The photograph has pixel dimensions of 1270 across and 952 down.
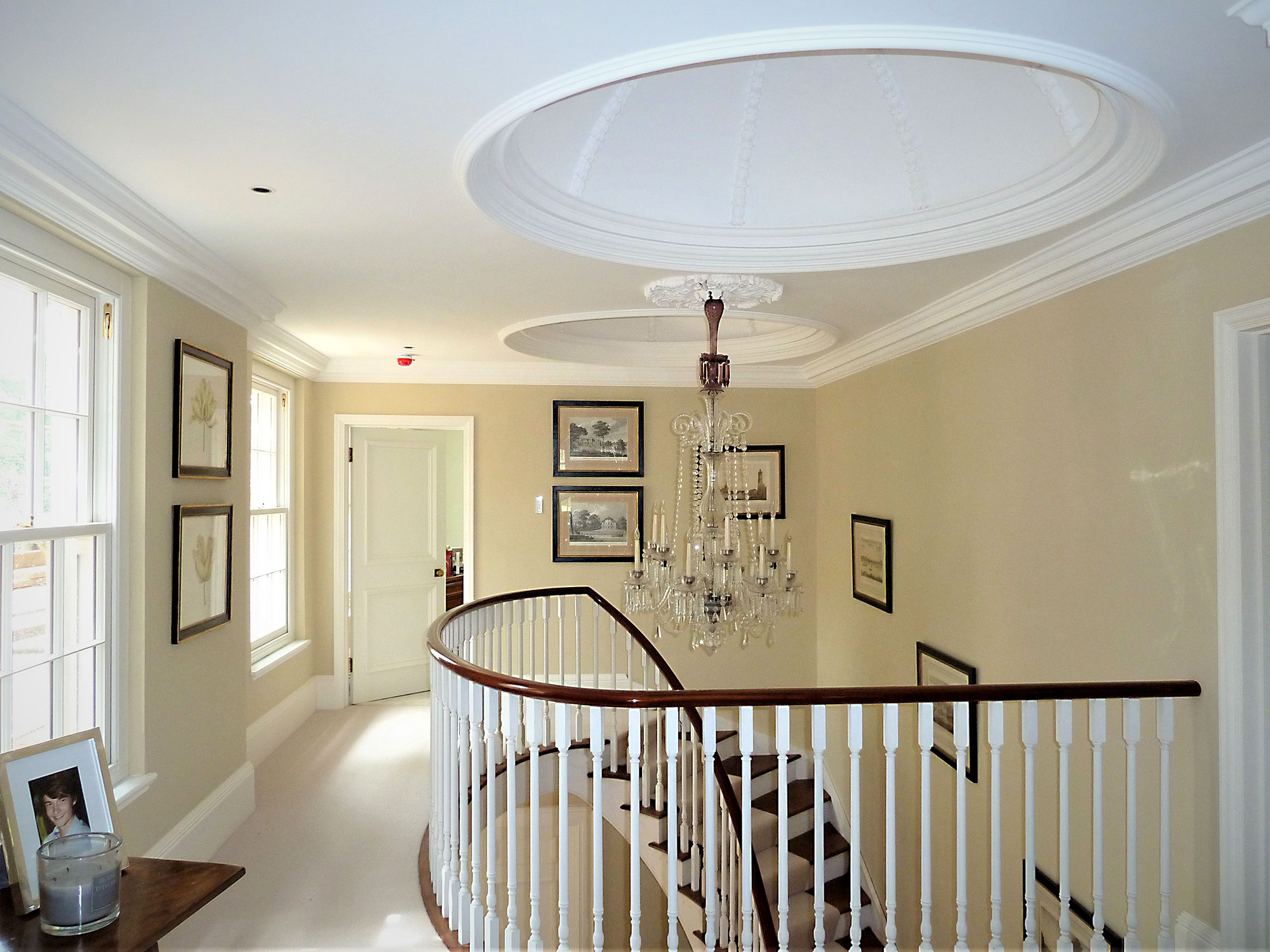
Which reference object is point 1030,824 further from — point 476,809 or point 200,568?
point 200,568

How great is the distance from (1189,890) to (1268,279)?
6.24 ft

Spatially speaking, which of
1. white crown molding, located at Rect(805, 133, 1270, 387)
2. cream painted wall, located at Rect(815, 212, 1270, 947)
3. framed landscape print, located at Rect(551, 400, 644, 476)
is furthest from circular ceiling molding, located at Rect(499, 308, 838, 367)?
white crown molding, located at Rect(805, 133, 1270, 387)

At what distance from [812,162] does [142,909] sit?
2972mm

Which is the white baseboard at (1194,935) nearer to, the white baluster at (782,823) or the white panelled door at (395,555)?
the white baluster at (782,823)

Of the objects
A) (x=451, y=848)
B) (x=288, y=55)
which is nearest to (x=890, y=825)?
(x=451, y=848)

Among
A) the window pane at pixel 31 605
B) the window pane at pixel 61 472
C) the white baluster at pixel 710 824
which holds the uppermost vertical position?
the window pane at pixel 61 472

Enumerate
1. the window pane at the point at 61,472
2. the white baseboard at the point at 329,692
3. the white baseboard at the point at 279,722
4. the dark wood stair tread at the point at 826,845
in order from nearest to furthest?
the window pane at the point at 61,472 < the white baseboard at the point at 279,722 < the dark wood stair tread at the point at 826,845 < the white baseboard at the point at 329,692

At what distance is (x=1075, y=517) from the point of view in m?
3.16

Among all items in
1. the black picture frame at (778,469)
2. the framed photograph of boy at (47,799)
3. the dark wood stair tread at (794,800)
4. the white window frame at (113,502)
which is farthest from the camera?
the black picture frame at (778,469)

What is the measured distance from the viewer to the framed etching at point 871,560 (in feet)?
16.1

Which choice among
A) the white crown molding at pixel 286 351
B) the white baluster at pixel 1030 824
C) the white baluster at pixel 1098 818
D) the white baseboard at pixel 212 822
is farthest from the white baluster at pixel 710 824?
the white crown molding at pixel 286 351

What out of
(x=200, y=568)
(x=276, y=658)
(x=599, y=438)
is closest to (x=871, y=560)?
(x=599, y=438)

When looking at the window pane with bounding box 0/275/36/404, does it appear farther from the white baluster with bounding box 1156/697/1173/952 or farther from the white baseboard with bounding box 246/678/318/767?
the white baluster with bounding box 1156/697/1173/952

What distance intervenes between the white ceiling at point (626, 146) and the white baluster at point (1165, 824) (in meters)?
1.50
